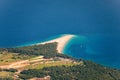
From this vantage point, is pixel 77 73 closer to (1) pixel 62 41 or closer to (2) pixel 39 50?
(2) pixel 39 50

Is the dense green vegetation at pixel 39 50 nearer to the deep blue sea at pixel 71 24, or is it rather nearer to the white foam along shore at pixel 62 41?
the white foam along shore at pixel 62 41

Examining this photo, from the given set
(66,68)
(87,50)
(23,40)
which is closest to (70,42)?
(87,50)

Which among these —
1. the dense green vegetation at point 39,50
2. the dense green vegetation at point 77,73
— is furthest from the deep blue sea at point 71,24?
the dense green vegetation at point 77,73

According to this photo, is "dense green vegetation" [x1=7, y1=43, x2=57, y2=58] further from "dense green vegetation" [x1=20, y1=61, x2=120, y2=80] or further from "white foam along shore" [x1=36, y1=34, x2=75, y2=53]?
"dense green vegetation" [x1=20, y1=61, x2=120, y2=80]

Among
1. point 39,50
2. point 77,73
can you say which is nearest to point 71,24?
point 39,50

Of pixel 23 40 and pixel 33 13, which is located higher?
pixel 33 13

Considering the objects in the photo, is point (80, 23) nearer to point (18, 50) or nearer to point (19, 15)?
point (19, 15)
